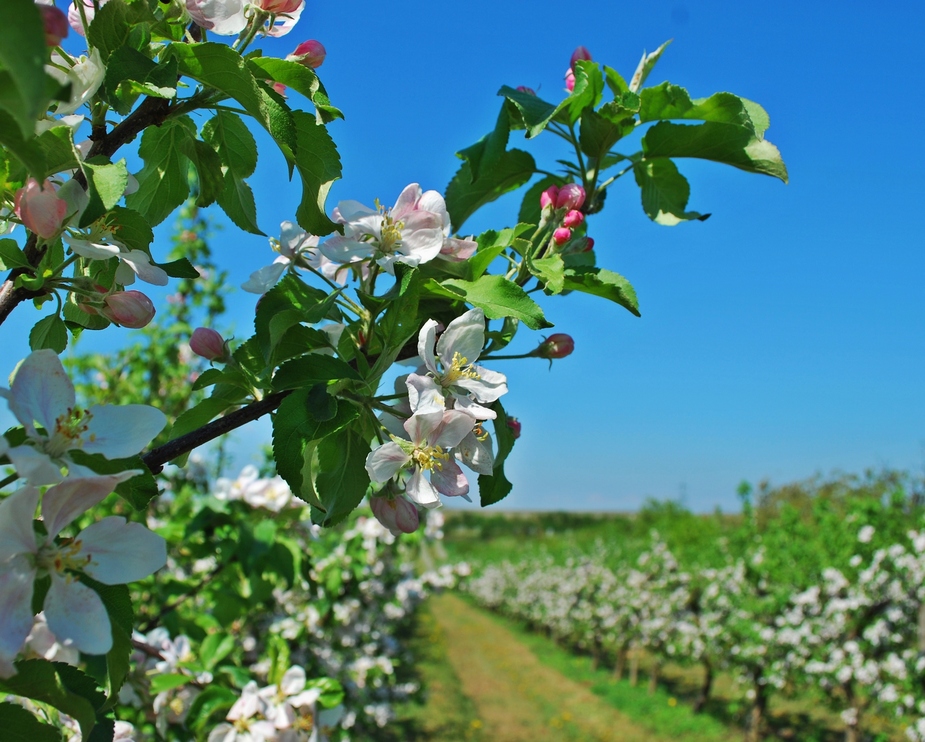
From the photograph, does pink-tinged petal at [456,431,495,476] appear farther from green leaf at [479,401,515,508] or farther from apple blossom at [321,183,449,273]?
apple blossom at [321,183,449,273]

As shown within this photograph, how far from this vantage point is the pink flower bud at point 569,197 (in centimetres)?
117

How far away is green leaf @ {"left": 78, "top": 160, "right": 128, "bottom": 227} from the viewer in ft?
2.51

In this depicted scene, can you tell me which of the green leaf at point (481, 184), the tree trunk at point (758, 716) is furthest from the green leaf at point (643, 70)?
the tree trunk at point (758, 716)

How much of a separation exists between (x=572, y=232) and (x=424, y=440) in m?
0.45

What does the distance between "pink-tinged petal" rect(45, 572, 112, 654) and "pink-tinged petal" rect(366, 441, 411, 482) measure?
1.09 feet

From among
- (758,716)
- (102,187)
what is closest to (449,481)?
(102,187)

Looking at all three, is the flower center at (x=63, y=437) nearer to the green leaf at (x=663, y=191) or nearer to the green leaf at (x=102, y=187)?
the green leaf at (x=102, y=187)

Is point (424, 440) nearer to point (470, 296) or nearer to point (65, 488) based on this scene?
point (470, 296)

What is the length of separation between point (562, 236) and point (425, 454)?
0.43 m

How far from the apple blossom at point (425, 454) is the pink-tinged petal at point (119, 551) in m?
0.27

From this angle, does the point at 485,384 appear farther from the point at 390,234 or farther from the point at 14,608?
the point at 14,608

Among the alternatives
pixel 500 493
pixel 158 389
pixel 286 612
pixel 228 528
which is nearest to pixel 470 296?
pixel 500 493

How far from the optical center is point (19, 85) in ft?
1.56

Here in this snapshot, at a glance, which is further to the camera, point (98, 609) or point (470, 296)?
point (470, 296)
